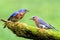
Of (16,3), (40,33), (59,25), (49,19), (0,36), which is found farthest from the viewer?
(16,3)

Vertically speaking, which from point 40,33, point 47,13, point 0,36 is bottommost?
point 40,33

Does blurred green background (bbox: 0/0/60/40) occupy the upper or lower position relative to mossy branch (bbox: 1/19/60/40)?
upper

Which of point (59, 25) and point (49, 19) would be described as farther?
point (49, 19)

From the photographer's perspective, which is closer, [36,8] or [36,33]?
[36,33]

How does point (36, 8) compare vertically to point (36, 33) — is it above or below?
above

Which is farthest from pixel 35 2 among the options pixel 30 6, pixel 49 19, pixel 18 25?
pixel 18 25

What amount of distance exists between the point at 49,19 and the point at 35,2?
8.35 ft

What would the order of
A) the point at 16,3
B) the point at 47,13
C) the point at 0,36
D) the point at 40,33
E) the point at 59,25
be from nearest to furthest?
the point at 40,33, the point at 0,36, the point at 59,25, the point at 47,13, the point at 16,3

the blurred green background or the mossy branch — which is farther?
the blurred green background

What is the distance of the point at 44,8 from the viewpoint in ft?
56.9

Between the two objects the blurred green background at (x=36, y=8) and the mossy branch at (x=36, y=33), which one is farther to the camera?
the blurred green background at (x=36, y=8)

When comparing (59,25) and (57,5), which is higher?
(57,5)

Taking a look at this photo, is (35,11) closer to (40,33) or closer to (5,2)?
(5,2)

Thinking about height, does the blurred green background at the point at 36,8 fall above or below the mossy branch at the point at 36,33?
above
